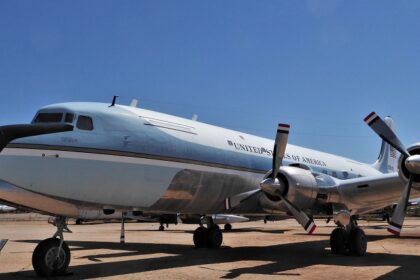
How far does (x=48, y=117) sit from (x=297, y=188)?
6779 mm

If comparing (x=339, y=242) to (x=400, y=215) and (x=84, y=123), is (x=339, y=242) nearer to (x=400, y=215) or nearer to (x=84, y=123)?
(x=400, y=215)

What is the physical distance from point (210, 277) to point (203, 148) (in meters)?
4.28

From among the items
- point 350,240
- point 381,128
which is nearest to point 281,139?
point 381,128

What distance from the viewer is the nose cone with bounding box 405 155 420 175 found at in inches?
421

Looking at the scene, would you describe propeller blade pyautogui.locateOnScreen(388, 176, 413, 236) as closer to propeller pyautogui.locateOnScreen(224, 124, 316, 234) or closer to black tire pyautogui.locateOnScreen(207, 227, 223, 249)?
propeller pyautogui.locateOnScreen(224, 124, 316, 234)

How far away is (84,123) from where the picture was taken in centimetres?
1082

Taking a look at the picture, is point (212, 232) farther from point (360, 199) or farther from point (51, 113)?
point (51, 113)

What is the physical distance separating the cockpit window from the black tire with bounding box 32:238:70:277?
272 centimetres

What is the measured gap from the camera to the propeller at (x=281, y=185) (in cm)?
1277

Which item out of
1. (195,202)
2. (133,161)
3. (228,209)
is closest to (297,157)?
(228,209)

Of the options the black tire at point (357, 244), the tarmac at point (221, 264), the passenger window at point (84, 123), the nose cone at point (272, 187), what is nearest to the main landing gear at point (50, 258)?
the tarmac at point (221, 264)

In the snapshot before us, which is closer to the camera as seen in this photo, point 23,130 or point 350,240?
point 23,130

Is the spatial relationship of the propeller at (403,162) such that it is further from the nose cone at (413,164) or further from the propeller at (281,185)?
the propeller at (281,185)

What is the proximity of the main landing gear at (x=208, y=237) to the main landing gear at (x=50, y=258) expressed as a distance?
783cm
